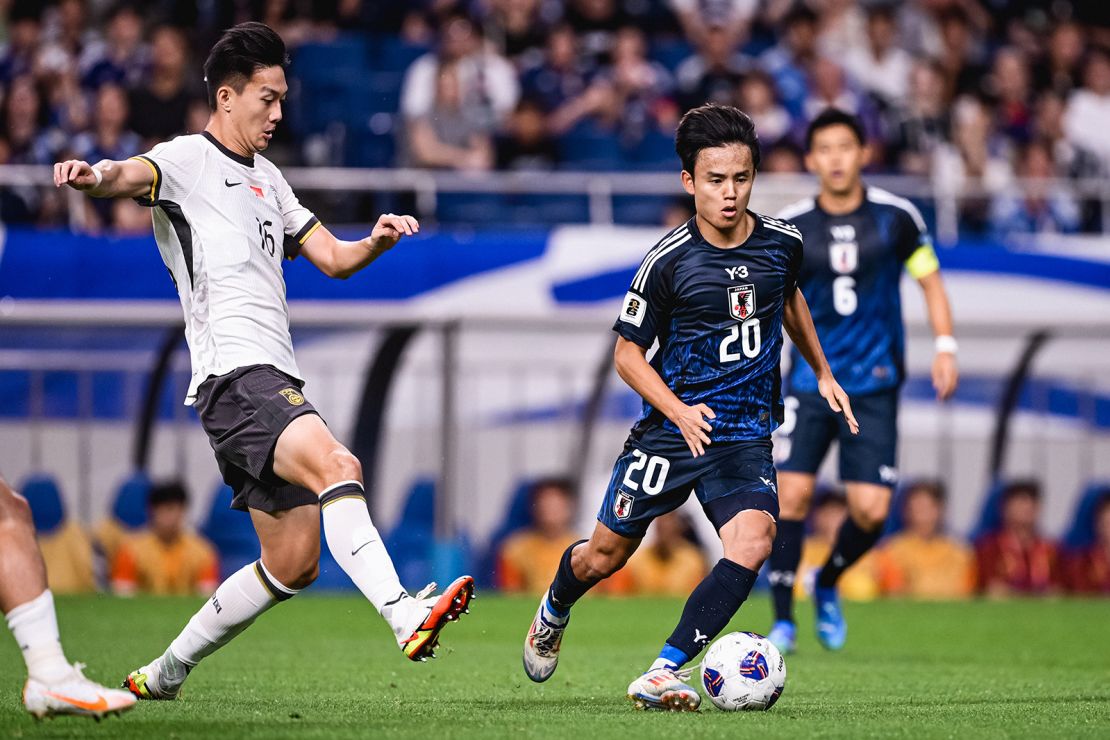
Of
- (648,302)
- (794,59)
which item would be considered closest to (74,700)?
(648,302)

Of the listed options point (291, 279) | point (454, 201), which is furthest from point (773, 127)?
point (291, 279)

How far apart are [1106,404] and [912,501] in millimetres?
2129

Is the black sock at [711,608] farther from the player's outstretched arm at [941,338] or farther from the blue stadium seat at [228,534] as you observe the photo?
the blue stadium seat at [228,534]

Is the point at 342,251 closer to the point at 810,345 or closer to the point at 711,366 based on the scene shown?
the point at 711,366

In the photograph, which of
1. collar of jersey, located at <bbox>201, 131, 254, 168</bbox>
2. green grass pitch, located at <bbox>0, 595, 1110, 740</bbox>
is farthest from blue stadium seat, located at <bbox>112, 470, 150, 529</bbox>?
collar of jersey, located at <bbox>201, 131, 254, 168</bbox>

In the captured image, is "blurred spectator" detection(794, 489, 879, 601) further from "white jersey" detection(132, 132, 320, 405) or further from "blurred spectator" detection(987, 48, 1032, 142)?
"white jersey" detection(132, 132, 320, 405)

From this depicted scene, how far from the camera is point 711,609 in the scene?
18.9 feet

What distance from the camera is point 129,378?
13.5 m

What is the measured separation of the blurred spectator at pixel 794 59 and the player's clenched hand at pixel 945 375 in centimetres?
833

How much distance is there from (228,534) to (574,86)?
5428 millimetres

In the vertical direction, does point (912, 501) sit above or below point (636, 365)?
below

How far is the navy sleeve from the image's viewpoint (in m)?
5.98

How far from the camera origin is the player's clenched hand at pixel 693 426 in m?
5.74

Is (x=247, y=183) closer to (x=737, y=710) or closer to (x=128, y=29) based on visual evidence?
(x=737, y=710)
